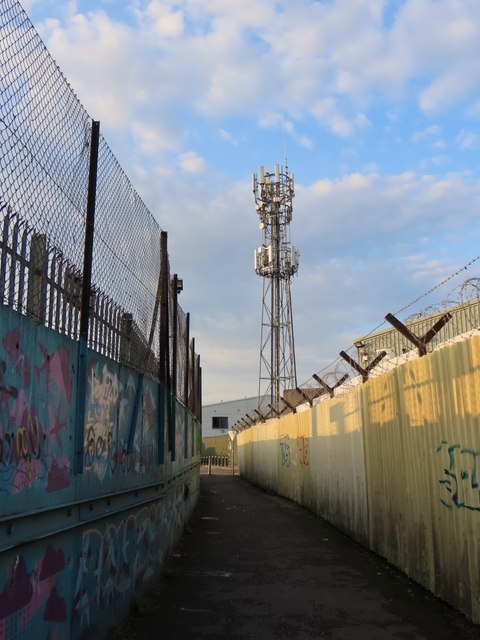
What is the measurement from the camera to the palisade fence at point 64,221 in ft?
11.4

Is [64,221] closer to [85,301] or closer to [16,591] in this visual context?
[85,301]

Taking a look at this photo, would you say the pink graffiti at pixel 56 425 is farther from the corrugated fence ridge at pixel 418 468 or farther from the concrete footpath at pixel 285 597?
the corrugated fence ridge at pixel 418 468

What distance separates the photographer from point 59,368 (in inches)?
162

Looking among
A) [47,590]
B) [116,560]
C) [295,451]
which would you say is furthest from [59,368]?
[295,451]

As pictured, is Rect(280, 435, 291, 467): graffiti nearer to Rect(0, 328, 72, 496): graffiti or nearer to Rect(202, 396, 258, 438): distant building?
Rect(0, 328, 72, 496): graffiti

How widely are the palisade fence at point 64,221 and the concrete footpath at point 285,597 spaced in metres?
2.57

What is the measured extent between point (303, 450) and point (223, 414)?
160 ft

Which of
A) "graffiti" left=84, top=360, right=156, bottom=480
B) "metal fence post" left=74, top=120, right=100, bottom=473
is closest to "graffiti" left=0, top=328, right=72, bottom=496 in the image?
"metal fence post" left=74, top=120, right=100, bottom=473

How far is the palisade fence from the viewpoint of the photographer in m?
3.47

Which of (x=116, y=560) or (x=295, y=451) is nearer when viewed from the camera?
(x=116, y=560)

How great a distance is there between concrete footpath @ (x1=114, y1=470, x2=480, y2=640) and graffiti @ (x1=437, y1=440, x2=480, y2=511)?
105 cm

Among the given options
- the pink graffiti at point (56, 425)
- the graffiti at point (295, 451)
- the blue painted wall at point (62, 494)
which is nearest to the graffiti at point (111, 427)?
the blue painted wall at point (62, 494)

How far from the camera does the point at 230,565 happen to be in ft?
27.7

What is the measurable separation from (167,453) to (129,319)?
Result: 3037 mm
